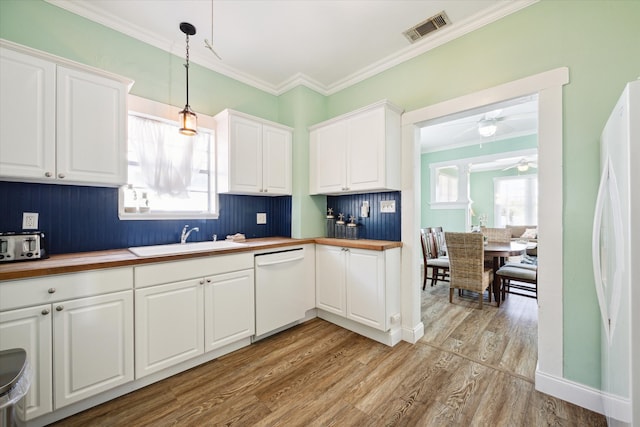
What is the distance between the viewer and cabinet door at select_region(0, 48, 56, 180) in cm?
157

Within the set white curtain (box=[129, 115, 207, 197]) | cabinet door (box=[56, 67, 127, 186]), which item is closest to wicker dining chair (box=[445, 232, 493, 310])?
white curtain (box=[129, 115, 207, 197])

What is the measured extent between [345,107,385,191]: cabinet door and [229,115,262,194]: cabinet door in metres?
1.00

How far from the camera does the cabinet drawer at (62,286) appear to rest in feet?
4.51

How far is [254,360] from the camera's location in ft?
7.22

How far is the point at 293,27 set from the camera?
2314 mm

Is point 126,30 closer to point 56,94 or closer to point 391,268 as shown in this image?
point 56,94

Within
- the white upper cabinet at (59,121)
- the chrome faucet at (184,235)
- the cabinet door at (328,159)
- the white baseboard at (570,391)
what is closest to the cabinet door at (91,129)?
the white upper cabinet at (59,121)

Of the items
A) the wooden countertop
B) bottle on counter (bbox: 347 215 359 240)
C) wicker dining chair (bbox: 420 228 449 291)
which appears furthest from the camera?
wicker dining chair (bbox: 420 228 449 291)

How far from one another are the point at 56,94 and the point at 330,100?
2.66 metres

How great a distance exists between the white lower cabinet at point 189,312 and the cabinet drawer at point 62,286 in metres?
0.12

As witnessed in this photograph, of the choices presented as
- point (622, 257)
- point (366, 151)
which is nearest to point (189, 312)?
point (366, 151)

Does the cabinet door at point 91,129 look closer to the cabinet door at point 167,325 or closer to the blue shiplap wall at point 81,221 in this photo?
Answer: the blue shiplap wall at point 81,221

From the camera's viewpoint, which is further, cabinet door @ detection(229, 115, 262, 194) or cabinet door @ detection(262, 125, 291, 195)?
cabinet door @ detection(262, 125, 291, 195)

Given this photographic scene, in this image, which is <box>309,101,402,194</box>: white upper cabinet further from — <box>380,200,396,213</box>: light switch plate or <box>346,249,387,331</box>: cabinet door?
<box>346,249,387,331</box>: cabinet door
